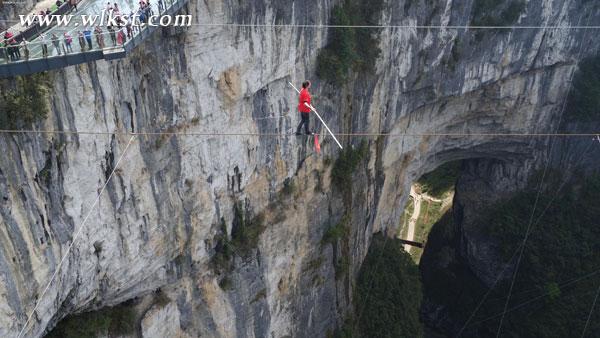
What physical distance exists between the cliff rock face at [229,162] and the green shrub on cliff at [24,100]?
0.78 ft

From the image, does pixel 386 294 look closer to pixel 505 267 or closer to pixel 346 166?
pixel 346 166

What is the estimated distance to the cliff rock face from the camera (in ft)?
33.4

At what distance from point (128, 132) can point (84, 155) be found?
116cm

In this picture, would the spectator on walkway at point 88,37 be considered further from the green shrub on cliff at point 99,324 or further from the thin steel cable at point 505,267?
the thin steel cable at point 505,267

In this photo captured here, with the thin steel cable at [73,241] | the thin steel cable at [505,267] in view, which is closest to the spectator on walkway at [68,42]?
the thin steel cable at [73,241]

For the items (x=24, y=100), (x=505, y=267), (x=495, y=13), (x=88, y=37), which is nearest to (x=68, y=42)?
(x=88, y=37)

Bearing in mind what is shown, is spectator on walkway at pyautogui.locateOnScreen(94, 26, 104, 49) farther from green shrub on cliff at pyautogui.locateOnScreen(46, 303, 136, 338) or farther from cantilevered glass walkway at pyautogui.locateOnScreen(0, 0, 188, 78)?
green shrub on cliff at pyautogui.locateOnScreen(46, 303, 136, 338)

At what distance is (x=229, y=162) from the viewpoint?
1443 centimetres

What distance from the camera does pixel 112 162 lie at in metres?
11.2

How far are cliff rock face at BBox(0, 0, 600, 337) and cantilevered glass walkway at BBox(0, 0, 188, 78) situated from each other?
1.75 ft

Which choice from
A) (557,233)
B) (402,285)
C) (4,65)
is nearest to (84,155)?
(4,65)

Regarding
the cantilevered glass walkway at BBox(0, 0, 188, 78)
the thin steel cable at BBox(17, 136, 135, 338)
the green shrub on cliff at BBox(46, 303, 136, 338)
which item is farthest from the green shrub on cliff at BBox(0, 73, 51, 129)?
the green shrub on cliff at BBox(46, 303, 136, 338)

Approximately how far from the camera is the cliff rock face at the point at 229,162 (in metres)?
10.2

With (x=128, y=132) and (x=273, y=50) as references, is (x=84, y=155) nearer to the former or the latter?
(x=128, y=132)
